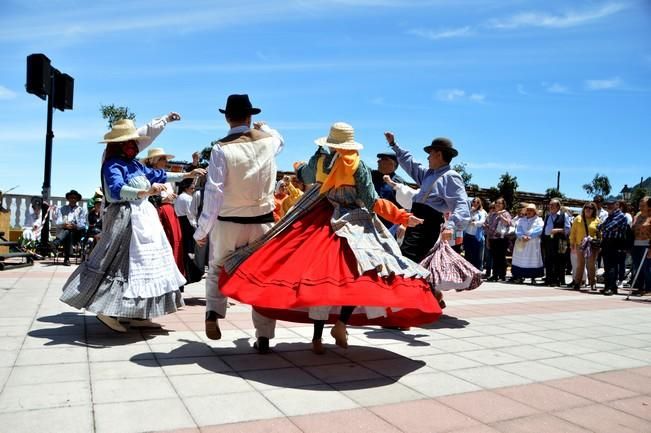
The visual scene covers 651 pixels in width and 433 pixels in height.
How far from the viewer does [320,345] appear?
441 centimetres

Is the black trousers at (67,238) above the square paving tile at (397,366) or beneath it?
above

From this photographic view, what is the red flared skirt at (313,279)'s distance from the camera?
3.64m

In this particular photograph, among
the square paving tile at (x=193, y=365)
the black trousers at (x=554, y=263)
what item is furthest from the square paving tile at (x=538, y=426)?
the black trousers at (x=554, y=263)

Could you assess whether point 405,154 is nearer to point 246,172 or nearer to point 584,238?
point 246,172

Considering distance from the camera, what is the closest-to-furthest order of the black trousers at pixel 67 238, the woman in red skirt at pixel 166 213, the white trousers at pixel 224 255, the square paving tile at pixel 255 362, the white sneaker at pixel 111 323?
the square paving tile at pixel 255 362 → the white trousers at pixel 224 255 → the white sneaker at pixel 111 323 → the woman in red skirt at pixel 166 213 → the black trousers at pixel 67 238

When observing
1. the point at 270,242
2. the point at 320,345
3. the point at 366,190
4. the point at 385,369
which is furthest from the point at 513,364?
the point at 270,242

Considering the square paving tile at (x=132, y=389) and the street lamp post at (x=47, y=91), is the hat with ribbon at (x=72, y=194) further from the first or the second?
the square paving tile at (x=132, y=389)

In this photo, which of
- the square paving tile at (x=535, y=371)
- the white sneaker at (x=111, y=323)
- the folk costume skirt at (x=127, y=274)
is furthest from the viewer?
the white sneaker at (x=111, y=323)

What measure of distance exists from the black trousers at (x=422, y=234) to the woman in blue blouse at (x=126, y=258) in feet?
7.17

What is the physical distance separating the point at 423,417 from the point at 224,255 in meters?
2.02

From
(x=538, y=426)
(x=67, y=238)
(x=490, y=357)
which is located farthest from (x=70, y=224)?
(x=538, y=426)

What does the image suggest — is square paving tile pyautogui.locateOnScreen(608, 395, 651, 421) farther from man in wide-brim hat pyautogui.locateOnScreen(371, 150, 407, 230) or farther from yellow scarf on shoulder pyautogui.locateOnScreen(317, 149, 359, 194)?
man in wide-brim hat pyautogui.locateOnScreen(371, 150, 407, 230)

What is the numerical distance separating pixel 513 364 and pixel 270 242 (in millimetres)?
2149

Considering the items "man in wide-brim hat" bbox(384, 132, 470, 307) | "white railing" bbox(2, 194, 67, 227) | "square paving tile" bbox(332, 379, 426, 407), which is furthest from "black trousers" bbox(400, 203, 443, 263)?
"white railing" bbox(2, 194, 67, 227)
